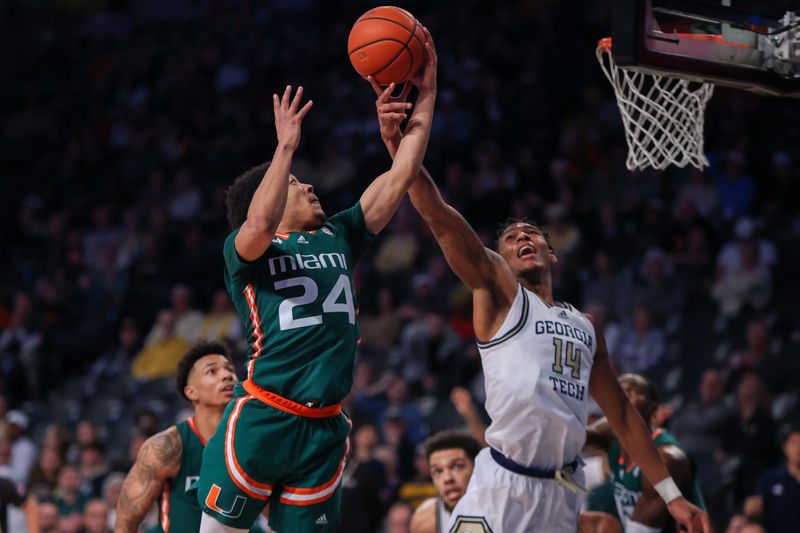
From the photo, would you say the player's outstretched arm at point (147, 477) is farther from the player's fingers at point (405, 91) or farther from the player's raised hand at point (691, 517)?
the player's raised hand at point (691, 517)

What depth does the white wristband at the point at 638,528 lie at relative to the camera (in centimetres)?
633

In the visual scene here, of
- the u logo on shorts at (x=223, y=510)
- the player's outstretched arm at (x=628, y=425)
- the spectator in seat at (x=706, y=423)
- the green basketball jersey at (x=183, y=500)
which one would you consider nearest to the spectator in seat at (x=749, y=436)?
the spectator in seat at (x=706, y=423)

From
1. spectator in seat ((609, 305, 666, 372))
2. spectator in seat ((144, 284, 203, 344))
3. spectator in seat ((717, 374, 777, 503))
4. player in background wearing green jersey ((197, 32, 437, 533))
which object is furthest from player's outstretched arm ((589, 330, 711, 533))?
spectator in seat ((144, 284, 203, 344))

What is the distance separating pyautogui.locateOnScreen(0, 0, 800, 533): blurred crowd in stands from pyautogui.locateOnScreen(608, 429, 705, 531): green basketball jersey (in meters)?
0.68

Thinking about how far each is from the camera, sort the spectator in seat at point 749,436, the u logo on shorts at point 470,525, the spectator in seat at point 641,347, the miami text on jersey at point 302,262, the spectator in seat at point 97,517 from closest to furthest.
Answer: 1. the miami text on jersey at point 302,262
2. the u logo on shorts at point 470,525
3. the spectator in seat at point 749,436
4. the spectator in seat at point 97,517
5. the spectator in seat at point 641,347

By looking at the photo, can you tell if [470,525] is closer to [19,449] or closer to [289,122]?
[289,122]

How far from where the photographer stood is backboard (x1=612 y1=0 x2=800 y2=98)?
488 centimetres

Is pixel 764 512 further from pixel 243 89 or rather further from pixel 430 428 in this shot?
pixel 243 89

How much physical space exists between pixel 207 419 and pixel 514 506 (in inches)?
66.9

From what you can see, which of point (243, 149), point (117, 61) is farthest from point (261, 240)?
point (117, 61)

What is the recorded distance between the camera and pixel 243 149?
1572cm

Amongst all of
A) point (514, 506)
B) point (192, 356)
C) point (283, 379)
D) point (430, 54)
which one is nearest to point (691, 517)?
point (514, 506)

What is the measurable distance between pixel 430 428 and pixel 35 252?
803cm

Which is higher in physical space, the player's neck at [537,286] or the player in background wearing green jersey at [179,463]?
the player's neck at [537,286]
